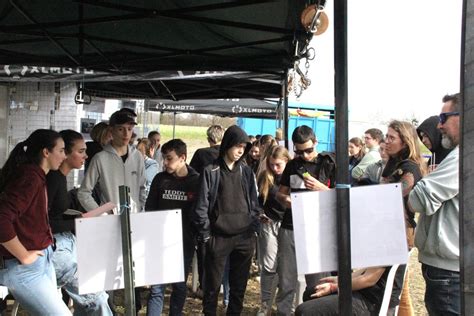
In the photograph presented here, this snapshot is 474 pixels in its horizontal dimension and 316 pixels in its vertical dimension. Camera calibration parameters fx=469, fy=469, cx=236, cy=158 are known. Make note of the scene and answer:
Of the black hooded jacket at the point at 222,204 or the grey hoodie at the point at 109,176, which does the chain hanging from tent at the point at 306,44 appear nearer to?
the black hooded jacket at the point at 222,204

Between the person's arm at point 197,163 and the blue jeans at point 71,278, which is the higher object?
the person's arm at point 197,163

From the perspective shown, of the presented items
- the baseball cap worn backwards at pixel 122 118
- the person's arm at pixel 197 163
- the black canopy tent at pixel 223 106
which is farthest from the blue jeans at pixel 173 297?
the black canopy tent at pixel 223 106

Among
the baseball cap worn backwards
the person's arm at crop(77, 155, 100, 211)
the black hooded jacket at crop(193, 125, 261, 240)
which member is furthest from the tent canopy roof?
the person's arm at crop(77, 155, 100, 211)

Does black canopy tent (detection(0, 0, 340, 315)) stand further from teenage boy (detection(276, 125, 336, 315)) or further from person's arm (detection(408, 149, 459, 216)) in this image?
person's arm (detection(408, 149, 459, 216))

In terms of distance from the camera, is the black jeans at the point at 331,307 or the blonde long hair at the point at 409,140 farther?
the blonde long hair at the point at 409,140

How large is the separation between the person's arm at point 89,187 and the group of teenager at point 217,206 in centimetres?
1

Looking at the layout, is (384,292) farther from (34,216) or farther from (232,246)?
(34,216)

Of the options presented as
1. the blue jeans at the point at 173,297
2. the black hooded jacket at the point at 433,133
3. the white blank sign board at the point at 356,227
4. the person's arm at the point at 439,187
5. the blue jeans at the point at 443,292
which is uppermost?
the black hooded jacket at the point at 433,133

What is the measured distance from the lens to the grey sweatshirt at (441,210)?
249 centimetres

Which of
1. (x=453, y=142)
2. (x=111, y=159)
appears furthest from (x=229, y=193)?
(x=453, y=142)

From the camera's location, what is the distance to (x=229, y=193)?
3.96 meters

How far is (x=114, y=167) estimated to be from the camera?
3.97 metres

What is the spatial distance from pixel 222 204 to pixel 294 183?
633mm

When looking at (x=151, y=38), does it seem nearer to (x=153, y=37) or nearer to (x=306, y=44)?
(x=153, y=37)
